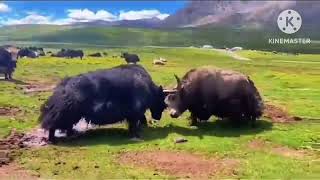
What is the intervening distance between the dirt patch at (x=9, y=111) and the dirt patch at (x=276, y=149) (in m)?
10.6

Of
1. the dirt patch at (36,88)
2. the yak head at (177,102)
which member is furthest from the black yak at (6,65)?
the yak head at (177,102)

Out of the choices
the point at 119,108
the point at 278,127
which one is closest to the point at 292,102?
the point at 278,127

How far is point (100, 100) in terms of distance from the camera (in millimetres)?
18578

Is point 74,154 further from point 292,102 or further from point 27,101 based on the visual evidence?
point 292,102

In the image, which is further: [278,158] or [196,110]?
[196,110]

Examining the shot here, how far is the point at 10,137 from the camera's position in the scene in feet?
62.0

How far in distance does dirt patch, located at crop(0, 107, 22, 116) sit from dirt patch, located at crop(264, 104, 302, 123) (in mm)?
10363

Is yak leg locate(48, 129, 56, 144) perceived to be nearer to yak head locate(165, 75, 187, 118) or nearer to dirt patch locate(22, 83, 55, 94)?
yak head locate(165, 75, 187, 118)

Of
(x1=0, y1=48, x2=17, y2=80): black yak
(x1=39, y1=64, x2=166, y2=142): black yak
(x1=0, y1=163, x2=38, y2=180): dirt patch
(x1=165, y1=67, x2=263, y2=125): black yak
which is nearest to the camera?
(x1=0, y1=163, x2=38, y2=180): dirt patch

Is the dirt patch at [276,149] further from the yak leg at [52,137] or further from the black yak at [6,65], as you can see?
the black yak at [6,65]

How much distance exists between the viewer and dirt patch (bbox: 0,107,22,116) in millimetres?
23391

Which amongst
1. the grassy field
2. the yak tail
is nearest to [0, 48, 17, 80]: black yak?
the grassy field

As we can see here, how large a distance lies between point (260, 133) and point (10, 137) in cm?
838

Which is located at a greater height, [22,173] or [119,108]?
[119,108]
